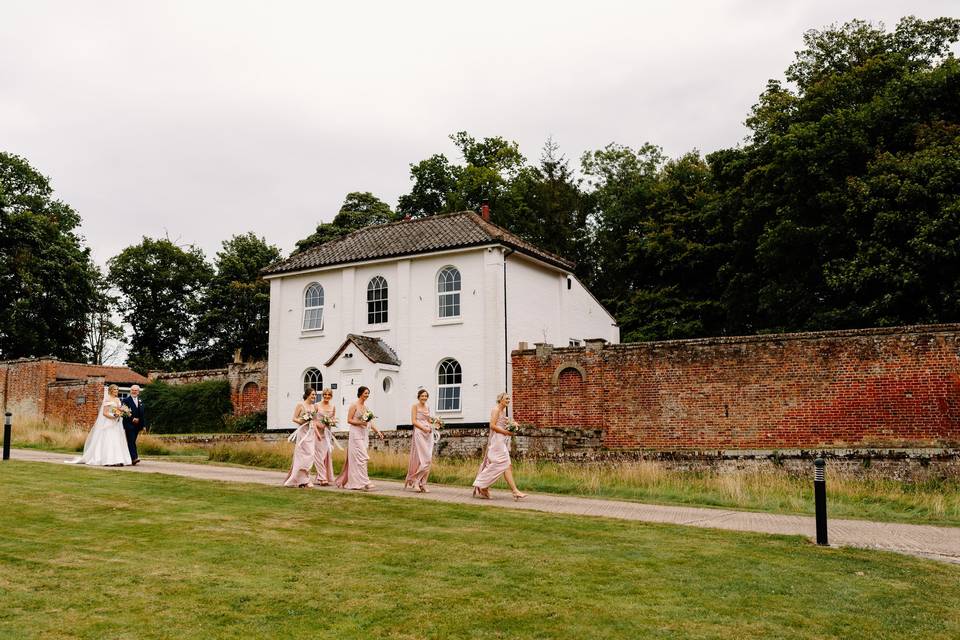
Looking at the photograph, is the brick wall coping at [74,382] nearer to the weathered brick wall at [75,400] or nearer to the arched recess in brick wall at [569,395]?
the weathered brick wall at [75,400]

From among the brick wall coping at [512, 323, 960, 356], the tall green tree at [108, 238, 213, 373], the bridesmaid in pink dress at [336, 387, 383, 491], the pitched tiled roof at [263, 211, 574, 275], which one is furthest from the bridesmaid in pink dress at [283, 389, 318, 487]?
the tall green tree at [108, 238, 213, 373]

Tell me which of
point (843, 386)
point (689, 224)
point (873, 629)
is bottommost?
point (873, 629)

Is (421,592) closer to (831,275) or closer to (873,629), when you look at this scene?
(873,629)

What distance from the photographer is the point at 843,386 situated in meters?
23.4

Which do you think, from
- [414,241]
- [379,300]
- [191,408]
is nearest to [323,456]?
[379,300]

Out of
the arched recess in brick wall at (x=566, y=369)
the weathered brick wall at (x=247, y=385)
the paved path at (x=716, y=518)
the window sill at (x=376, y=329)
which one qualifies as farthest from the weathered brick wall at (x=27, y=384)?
the paved path at (x=716, y=518)

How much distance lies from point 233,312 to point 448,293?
29.4 m

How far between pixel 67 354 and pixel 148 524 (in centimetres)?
4775

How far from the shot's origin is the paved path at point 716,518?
10.8 m

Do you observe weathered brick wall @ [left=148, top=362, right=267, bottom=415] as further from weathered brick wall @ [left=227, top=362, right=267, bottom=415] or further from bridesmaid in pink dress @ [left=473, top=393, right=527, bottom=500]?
bridesmaid in pink dress @ [left=473, top=393, right=527, bottom=500]

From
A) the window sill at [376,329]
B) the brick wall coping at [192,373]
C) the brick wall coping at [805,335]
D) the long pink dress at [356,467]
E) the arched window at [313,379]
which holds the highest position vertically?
the window sill at [376,329]

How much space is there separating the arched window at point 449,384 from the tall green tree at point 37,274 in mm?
27690

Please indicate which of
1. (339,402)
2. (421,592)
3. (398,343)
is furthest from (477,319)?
(421,592)

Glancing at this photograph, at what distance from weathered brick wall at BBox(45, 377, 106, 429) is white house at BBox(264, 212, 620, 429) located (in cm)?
1036
